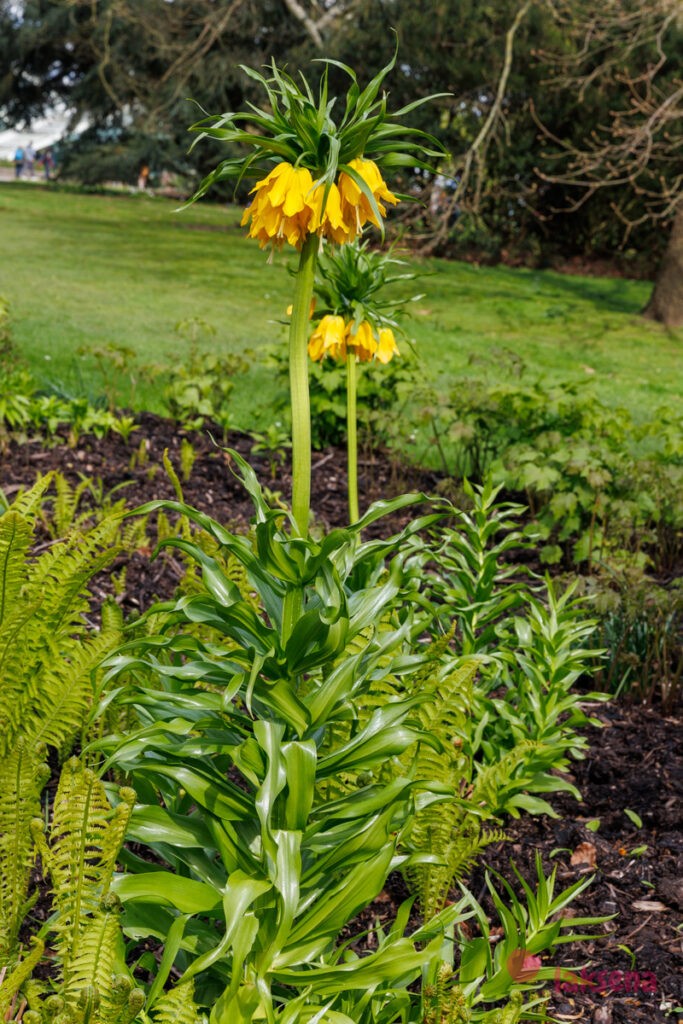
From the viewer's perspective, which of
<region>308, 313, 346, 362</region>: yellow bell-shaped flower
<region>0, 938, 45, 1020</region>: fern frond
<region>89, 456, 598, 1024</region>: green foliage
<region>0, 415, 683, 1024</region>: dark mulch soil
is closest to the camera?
<region>0, 938, 45, 1020</region>: fern frond

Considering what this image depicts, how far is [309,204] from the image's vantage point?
1735mm

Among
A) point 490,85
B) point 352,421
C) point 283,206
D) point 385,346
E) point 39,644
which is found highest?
point 490,85

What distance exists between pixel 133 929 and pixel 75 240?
17.2 metres

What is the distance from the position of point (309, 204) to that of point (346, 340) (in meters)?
1.65

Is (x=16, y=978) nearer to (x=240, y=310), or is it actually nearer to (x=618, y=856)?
(x=618, y=856)

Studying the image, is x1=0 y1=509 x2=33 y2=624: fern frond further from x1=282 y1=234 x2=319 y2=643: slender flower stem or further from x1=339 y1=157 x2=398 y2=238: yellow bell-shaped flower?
x1=339 y1=157 x2=398 y2=238: yellow bell-shaped flower

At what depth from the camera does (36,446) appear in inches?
198

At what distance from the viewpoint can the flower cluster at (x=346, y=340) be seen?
335 centimetres

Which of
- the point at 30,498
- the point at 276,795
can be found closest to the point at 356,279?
the point at 30,498

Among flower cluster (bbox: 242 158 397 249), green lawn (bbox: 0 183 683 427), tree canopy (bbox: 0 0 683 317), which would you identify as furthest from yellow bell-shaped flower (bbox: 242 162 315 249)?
tree canopy (bbox: 0 0 683 317)

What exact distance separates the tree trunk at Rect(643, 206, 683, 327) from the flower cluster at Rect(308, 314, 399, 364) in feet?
33.3

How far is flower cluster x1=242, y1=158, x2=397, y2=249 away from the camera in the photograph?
1.73m

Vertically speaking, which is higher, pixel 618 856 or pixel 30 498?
pixel 30 498

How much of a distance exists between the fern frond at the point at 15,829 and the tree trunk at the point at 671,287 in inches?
480
